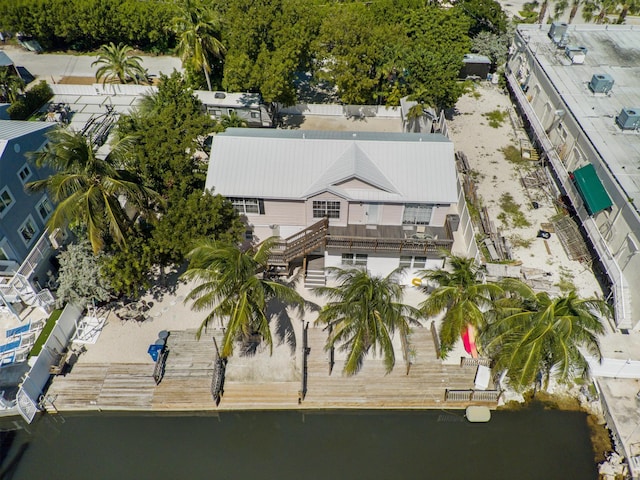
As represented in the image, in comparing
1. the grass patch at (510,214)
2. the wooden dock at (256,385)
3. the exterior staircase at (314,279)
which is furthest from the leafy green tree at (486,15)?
the wooden dock at (256,385)

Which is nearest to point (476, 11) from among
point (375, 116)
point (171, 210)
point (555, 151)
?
point (375, 116)

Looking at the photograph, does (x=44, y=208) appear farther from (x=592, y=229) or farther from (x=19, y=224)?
(x=592, y=229)

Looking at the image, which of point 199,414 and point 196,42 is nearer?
point 199,414

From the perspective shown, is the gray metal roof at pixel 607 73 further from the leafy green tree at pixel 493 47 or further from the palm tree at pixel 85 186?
the palm tree at pixel 85 186

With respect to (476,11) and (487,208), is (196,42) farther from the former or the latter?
(476,11)

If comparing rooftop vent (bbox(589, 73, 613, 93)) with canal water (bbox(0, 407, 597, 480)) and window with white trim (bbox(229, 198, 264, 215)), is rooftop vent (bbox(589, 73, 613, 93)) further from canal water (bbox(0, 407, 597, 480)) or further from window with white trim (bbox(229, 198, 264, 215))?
window with white trim (bbox(229, 198, 264, 215))

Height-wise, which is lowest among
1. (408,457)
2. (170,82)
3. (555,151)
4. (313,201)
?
(408,457)
